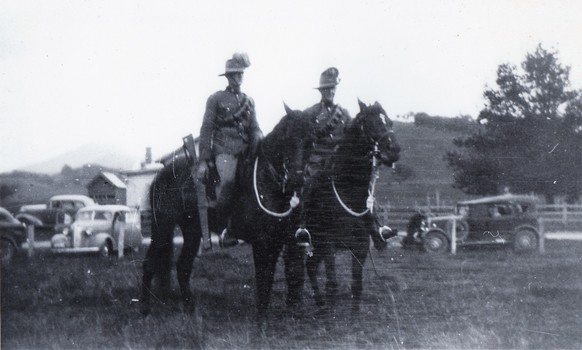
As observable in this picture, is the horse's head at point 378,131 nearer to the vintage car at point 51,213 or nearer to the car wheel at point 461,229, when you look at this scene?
the car wheel at point 461,229

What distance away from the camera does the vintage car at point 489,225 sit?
17.7 ft

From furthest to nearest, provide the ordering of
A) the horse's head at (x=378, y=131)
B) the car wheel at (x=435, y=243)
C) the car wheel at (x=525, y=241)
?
the car wheel at (x=435, y=243), the car wheel at (x=525, y=241), the horse's head at (x=378, y=131)

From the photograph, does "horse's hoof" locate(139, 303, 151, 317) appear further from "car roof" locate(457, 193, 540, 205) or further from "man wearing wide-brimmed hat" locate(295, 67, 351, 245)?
"car roof" locate(457, 193, 540, 205)

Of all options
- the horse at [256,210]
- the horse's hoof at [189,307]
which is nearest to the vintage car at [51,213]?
the horse at [256,210]

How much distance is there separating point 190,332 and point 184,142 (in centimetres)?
151

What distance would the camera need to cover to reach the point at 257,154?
512 cm

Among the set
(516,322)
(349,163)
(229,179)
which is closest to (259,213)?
(229,179)

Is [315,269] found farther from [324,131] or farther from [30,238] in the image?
[30,238]

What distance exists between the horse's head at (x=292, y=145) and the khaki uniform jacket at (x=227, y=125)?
0.28m

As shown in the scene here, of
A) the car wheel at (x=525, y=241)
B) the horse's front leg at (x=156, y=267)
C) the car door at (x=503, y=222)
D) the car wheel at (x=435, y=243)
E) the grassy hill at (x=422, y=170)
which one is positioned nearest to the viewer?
the grassy hill at (x=422, y=170)

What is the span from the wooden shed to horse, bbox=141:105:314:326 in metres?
0.32

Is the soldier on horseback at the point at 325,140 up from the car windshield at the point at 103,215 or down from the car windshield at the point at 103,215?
up

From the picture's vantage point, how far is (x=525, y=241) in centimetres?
536

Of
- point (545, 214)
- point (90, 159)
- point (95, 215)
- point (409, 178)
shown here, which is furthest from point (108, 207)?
point (545, 214)
